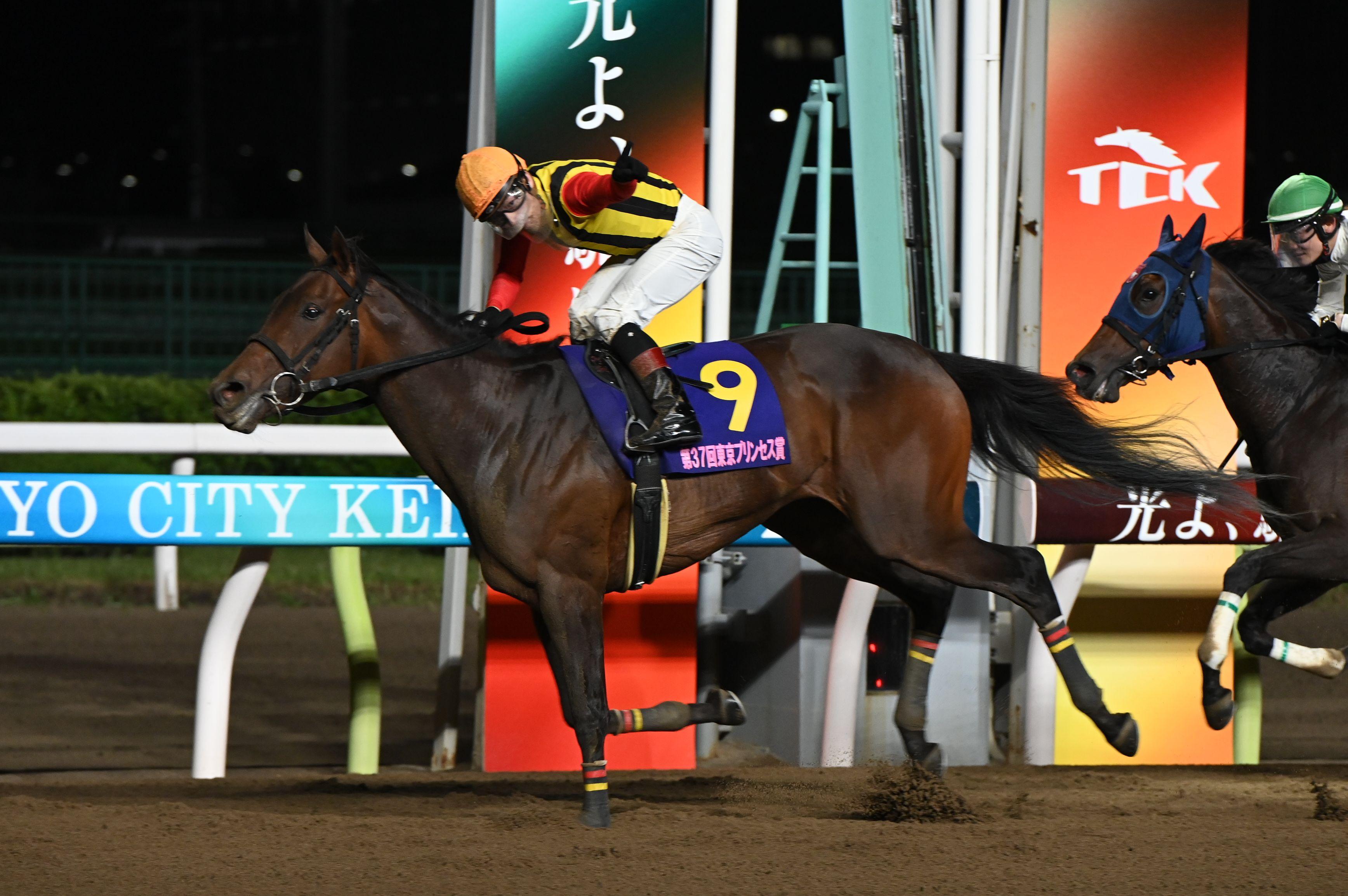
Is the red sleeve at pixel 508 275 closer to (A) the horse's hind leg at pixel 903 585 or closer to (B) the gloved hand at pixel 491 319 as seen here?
(B) the gloved hand at pixel 491 319

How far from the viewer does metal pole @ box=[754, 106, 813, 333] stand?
5.51 m

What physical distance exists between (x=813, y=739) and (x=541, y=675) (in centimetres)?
87

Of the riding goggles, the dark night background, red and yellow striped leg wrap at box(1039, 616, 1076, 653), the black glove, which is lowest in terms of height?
red and yellow striped leg wrap at box(1039, 616, 1076, 653)

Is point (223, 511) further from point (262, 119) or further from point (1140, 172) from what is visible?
point (262, 119)

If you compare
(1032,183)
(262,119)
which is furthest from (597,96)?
(262,119)

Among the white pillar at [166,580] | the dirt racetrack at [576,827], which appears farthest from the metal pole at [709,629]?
the white pillar at [166,580]

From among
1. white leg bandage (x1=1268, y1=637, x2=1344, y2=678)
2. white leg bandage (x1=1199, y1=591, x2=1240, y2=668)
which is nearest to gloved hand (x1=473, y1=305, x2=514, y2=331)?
white leg bandage (x1=1199, y1=591, x2=1240, y2=668)

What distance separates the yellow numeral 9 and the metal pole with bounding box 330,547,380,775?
1.28 metres

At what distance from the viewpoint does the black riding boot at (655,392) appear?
3.81 meters

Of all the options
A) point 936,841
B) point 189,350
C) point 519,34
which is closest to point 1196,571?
point 936,841

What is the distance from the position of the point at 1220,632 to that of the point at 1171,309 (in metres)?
0.87

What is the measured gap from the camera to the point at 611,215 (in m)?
3.92

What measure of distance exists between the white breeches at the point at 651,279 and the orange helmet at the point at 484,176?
389 mm

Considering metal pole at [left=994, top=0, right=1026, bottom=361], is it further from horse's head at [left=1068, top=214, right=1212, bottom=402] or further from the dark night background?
the dark night background
